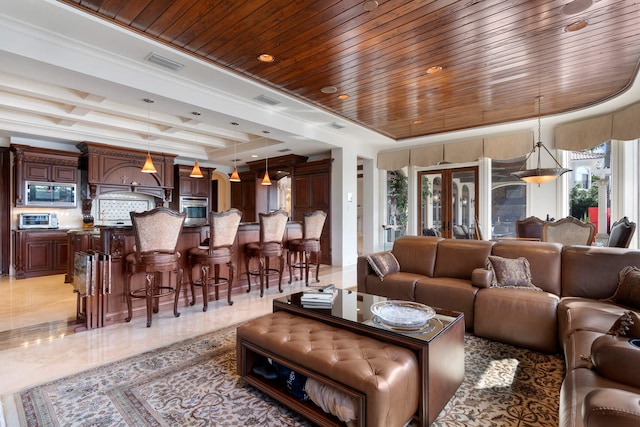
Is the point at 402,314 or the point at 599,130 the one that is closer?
the point at 402,314

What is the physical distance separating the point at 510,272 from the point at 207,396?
289 cm

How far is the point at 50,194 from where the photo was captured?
5.93 metres

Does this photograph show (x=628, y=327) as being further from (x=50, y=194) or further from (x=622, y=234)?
(x=50, y=194)

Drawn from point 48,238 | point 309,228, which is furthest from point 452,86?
point 48,238

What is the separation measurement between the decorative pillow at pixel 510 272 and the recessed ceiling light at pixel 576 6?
2203 millimetres

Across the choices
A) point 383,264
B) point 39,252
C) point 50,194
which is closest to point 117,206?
point 50,194

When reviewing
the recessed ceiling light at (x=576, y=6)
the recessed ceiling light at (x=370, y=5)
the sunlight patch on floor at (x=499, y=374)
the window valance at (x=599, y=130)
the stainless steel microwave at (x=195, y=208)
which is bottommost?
the sunlight patch on floor at (x=499, y=374)

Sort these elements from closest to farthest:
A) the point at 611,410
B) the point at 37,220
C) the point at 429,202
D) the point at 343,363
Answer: the point at 611,410 → the point at 343,363 → the point at 37,220 → the point at 429,202

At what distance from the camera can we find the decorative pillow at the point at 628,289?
2.39m

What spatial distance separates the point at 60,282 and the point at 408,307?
6.01m

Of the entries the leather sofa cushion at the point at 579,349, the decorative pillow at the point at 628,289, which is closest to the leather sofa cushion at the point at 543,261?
the decorative pillow at the point at 628,289

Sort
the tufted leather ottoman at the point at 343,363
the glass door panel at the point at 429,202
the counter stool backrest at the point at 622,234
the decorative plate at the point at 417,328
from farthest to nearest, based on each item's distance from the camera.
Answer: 1. the glass door panel at the point at 429,202
2. the counter stool backrest at the point at 622,234
3. the decorative plate at the point at 417,328
4. the tufted leather ottoman at the point at 343,363

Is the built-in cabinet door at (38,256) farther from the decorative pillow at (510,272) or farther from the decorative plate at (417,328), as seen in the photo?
the decorative pillow at (510,272)

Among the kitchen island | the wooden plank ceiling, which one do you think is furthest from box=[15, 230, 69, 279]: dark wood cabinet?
the wooden plank ceiling
